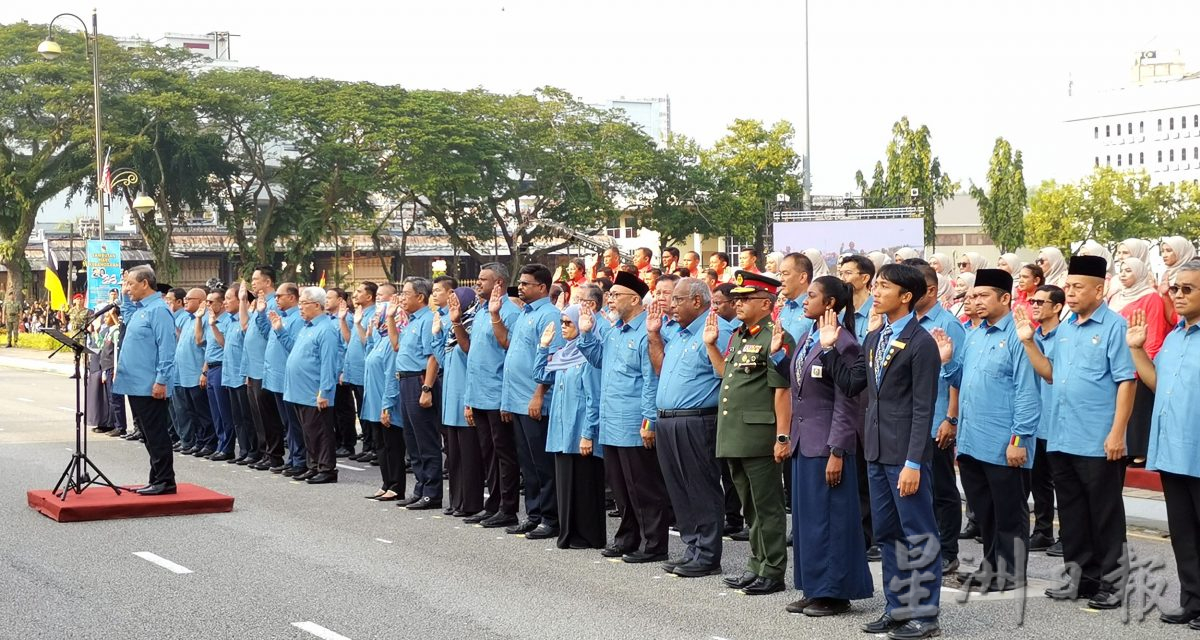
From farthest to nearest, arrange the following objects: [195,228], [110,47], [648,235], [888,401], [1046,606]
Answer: [648,235], [195,228], [110,47], [1046,606], [888,401]

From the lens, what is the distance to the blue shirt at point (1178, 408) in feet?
24.6

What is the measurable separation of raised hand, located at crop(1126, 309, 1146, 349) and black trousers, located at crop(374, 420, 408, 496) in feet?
22.6

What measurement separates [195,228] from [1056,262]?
67.9 meters

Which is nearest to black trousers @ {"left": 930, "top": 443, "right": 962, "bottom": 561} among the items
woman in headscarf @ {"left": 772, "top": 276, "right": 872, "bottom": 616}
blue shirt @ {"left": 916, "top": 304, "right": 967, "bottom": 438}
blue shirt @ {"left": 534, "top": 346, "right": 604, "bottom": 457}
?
blue shirt @ {"left": 916, "top": 304, "right": 967, "bottom": 438}

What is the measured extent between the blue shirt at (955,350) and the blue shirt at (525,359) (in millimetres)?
2441

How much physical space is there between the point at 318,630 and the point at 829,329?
312 cm

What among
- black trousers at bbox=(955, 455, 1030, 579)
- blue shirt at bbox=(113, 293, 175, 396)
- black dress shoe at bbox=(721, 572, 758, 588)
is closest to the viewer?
black trousers at bbox=(955, 455, 1030, 579)

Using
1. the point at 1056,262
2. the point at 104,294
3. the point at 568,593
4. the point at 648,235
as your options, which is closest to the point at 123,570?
the point at 568,593

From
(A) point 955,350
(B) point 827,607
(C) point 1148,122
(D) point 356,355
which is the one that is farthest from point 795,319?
(C) point 1148,122

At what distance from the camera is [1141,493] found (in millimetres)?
12211

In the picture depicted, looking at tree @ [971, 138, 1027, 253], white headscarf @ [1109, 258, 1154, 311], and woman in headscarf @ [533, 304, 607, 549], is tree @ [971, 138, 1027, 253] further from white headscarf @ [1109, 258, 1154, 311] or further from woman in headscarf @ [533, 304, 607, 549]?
woman in headscarf @ [533, 304, 607, 549]

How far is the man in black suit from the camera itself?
743 centimetres

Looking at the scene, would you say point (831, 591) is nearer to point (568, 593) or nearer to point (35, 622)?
point (568, 593)

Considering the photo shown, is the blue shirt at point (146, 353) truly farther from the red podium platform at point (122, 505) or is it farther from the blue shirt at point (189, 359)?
the blue shirt at point (189, 359)
